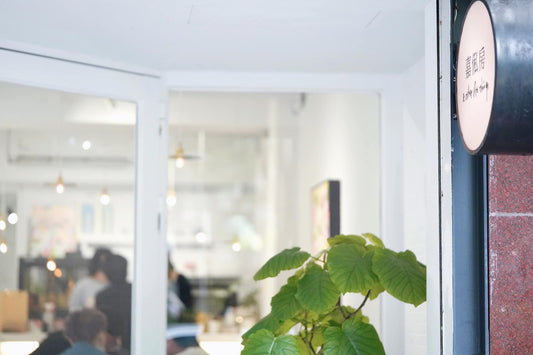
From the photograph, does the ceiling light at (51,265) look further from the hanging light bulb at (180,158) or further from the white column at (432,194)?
the white column at (432,194)

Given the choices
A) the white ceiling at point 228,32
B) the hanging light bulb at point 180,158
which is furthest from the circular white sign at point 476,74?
the hanging light bulb at point 180,158

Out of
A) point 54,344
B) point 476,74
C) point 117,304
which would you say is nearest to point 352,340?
point 476,74

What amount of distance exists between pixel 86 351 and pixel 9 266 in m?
0.55

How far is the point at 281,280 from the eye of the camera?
14.8 feet

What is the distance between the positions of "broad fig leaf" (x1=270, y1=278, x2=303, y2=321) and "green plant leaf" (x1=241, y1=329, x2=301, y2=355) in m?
0.17

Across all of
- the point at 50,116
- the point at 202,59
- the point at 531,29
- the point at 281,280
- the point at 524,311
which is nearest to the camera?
the point at 531,29

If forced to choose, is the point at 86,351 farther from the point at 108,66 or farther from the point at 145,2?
the point at 145,2

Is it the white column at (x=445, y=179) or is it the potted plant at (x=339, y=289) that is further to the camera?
the potted plant at (x=339, y=289)

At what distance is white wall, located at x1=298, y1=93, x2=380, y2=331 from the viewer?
401 cm

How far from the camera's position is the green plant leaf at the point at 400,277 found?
2682 millimetres

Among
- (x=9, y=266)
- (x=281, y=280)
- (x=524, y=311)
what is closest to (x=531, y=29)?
(x=524, y=311)

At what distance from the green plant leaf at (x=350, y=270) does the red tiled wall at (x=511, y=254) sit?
499 mm

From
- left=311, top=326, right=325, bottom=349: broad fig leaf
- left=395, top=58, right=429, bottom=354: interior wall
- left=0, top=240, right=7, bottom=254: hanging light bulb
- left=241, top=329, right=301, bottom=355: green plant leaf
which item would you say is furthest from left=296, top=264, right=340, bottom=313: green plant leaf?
left=0, top=240, right=7, bottom=254: hanging light bulb

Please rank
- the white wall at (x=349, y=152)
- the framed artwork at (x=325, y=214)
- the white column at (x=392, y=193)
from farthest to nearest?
the framed artwork at (x=325, y=214)
the white wall at (x=349, y=152)
the white column at (x=392, y=193)
